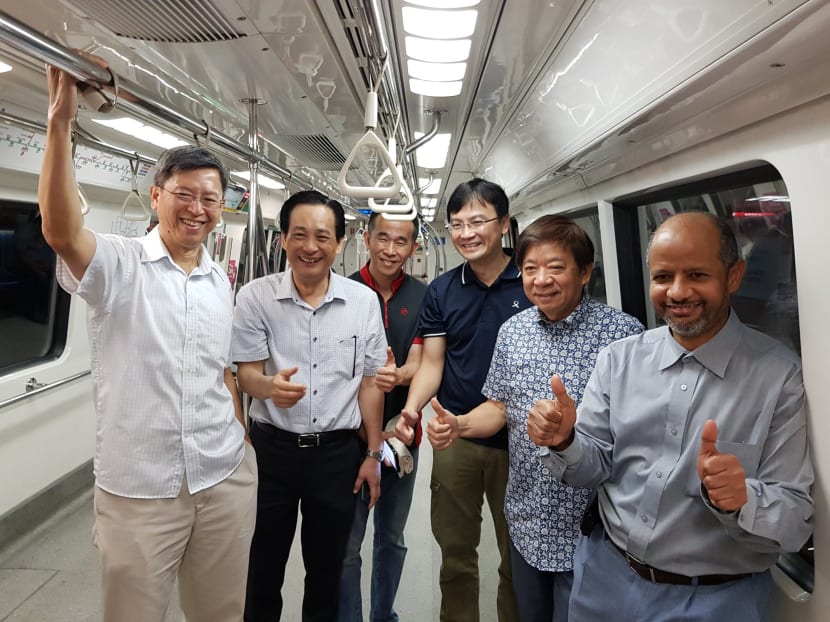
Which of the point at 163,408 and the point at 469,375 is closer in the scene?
the point at 163,408

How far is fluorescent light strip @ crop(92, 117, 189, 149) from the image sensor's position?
290 cm

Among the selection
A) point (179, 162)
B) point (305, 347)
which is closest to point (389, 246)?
point (305, 347)

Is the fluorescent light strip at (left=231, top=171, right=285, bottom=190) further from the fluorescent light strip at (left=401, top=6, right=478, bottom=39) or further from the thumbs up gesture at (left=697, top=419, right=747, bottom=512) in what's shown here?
the thumbs up gesture at (left=697, top=419, right=747, bottom=512)

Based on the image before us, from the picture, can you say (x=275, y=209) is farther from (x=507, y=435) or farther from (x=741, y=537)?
(x=741, y=537)

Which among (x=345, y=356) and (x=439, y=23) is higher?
(x=439, y=23)

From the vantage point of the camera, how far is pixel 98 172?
3.65 m

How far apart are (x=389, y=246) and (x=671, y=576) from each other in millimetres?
1769

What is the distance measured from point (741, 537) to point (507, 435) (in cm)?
99

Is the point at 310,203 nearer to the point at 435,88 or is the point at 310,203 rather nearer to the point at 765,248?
the point at 435,88

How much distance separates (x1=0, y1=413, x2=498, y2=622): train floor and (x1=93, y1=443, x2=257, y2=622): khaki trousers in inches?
43.1

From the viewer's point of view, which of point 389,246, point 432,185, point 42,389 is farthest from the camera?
point 432,185

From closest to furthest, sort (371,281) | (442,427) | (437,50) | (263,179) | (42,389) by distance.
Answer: (442,427) < (437,50) < (371,281) < (42,389) < (263,179)

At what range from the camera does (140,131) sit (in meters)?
3.10

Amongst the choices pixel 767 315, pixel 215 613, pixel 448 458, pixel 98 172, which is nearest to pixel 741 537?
pixel 767 315
